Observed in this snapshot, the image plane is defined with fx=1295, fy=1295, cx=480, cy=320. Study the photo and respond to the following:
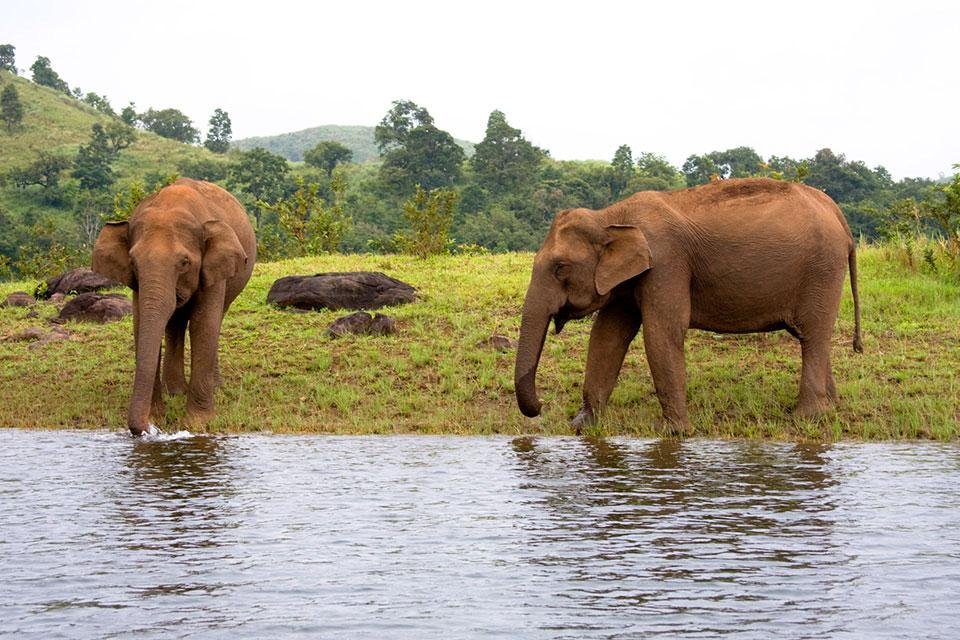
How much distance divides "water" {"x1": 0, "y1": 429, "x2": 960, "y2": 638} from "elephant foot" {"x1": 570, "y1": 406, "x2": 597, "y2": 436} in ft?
4.03

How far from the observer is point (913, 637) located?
6.02 metres

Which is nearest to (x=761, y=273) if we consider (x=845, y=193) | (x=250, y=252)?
(x=250, y=252)

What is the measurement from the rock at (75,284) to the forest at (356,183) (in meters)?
7.92

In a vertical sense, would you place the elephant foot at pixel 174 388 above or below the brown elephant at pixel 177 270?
below

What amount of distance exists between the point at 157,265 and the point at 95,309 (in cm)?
632

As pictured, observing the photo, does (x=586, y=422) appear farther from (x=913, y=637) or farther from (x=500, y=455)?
(x=913, y=637)

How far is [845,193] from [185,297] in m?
47.9

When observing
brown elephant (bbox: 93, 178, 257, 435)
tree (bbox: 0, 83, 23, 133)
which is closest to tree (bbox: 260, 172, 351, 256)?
brown elephant (bbox: 93, 178, 257, 435)

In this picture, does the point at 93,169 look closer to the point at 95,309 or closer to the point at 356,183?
the point at 356,183

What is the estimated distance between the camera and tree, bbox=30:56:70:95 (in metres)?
125

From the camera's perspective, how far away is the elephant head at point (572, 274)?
1281 cm

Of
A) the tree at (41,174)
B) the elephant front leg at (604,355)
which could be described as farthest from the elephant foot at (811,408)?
the tree at (41,174)

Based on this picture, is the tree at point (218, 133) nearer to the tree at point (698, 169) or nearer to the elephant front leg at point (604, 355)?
the tree at point (698, 169)

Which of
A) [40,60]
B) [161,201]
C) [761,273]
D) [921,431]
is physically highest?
[40,60]
